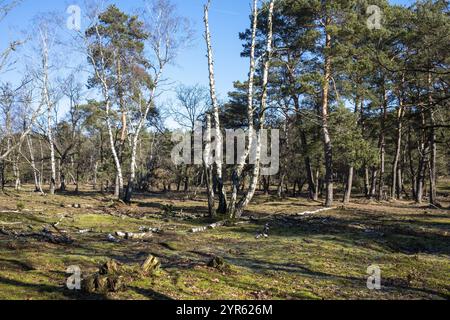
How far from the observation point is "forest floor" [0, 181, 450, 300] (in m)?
6.57

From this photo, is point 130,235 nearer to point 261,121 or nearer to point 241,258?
point 241,258

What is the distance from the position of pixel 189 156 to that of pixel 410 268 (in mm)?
34158

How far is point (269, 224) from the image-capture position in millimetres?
15953

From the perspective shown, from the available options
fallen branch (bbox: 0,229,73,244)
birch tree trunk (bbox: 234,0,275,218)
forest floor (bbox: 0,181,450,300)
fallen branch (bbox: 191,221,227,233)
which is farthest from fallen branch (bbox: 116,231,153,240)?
birch tree trunk (bbox: 234,0,275,218)

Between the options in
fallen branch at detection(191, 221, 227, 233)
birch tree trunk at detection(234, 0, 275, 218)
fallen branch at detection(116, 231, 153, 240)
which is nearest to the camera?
fallen branch at detection(116, 231, 153, 240)

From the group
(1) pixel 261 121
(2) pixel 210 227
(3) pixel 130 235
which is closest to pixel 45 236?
(3) pixel 130 235

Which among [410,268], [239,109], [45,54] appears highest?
[45,54]

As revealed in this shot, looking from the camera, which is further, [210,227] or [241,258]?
[210,227]

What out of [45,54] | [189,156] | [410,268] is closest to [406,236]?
[410,268]

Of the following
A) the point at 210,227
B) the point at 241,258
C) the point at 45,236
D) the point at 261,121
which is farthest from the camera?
the point at 261,121

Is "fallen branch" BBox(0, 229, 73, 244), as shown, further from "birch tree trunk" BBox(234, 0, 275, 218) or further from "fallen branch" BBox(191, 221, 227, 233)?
"birch tree trunk" BBox(234, 0, 275, 218)

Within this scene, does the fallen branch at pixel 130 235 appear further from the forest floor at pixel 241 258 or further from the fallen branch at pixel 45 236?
the fallen branch at pixel 45 236

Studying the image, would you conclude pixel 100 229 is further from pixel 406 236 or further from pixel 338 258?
pixel 406 236

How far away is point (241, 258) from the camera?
9391 millimetres
